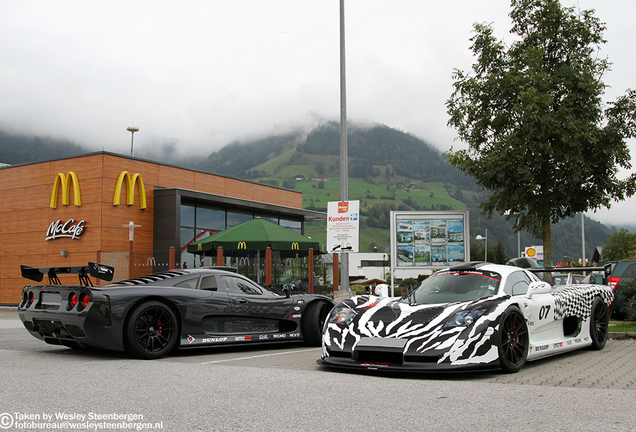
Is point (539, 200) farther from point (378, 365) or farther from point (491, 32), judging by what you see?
point (378, 365)

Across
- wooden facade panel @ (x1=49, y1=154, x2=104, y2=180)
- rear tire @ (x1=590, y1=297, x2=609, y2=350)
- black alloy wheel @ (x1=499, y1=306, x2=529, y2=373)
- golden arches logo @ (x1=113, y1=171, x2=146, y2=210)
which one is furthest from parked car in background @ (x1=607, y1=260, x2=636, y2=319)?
wooden facade panel @ (x1=49, y1=154, x2=104, y2=180)

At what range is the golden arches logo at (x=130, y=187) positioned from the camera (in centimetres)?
2406

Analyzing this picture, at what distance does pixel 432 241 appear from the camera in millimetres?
18219

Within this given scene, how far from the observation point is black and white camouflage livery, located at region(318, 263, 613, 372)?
6.00m

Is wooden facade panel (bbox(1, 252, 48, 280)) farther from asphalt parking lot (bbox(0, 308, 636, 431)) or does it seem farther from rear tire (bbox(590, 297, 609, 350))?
rear tire (bbox(590, 297, 609, 350))

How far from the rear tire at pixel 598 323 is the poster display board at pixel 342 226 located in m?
6.70

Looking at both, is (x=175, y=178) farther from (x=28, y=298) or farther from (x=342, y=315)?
(x=342, y=315)

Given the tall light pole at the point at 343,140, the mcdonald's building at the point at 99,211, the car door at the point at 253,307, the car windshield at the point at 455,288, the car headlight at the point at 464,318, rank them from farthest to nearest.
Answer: the mcdonald's building at the point at 99,211 < the tall light pole at the point at 343,140 < the car door at the point at 253,307 < the car windshield at the point at 455,288 < the car headlight at the point at 464,318

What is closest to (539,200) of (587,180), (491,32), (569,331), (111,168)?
(587,180)

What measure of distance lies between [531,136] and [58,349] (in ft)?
39.2

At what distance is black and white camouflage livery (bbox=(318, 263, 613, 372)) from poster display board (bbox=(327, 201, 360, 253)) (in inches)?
275

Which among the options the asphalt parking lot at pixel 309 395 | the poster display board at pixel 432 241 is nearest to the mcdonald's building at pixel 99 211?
the poster display board at pixel 432 241

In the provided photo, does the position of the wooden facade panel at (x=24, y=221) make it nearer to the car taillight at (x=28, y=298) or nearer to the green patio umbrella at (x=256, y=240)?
the green patio umbrella at (x=256, y=240)

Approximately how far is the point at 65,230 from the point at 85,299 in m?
18.9
